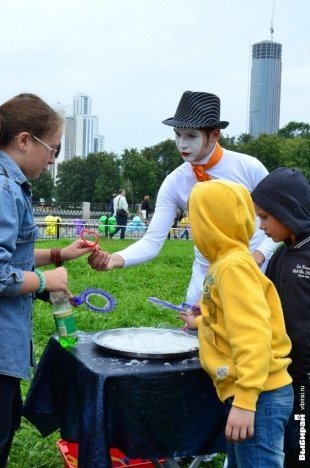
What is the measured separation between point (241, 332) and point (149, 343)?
604 mm

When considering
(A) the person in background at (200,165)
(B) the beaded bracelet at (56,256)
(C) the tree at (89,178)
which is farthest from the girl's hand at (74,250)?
(C) the tree at (89,178)

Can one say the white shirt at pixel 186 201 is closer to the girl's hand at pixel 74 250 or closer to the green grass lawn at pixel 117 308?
the green grass lawn at pixel 117 308

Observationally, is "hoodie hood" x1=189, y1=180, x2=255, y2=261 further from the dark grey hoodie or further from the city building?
the city building

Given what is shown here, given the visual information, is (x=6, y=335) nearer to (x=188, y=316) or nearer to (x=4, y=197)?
(x=4, y=197)

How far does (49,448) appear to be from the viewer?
12.1ft

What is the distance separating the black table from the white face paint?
3.98 ft

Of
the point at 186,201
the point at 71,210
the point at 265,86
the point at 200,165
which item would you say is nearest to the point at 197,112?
the point at 200,165

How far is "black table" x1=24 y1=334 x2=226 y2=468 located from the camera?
2113 mm

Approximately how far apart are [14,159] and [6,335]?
0.66 m

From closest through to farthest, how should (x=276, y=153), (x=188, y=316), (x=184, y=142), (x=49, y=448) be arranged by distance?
1. (x=188, y=316)
2. (x=184, y=142)
3. (x=49, y=448)
4. (x=276, y=153)

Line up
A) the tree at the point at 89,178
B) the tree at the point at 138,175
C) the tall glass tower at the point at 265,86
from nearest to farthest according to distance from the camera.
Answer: the tree at the point at 138,175, the tree at the point at 89,178, the tall glass tower at the point at 265,86

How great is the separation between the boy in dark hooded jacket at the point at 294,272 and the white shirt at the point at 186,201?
1.89 ft

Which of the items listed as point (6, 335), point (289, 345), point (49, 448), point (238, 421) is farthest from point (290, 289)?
point (49, 448)

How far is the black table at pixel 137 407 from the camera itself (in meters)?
2.11
